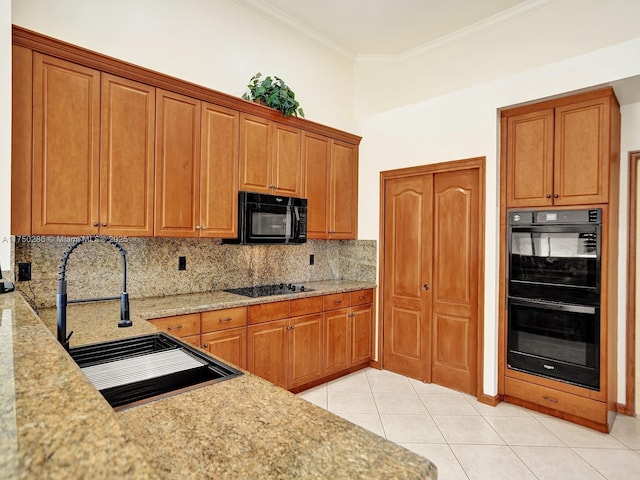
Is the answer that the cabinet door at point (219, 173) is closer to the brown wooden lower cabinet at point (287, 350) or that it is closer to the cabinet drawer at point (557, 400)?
the brown wooden lower cabinet at point (287, 350)

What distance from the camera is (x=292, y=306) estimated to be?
321cm

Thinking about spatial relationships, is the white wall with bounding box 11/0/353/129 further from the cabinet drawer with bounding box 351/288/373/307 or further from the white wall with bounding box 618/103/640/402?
the white wall with bounding box 618/103/640/402

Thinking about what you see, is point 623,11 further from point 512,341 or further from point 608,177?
point 512,341

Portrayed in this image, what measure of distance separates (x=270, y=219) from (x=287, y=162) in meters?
0.62

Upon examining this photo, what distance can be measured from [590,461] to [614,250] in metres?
1.56

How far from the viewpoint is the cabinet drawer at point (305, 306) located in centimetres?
322

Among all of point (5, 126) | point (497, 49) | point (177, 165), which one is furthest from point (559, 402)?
point (5, 126)

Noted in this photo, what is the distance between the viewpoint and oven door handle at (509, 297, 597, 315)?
8.98 ft

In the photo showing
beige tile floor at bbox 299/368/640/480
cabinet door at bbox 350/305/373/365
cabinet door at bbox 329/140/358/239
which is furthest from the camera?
cabinet door at bbox 329/140/358/239

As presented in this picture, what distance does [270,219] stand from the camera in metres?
3.25

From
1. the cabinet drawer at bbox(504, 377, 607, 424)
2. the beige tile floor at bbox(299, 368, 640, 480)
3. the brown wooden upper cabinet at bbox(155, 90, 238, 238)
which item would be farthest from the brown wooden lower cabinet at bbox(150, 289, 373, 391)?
the cabinet drawer at bbox(504, 377, 607, 424)

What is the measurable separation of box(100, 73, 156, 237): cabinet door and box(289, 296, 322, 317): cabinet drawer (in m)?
1.32

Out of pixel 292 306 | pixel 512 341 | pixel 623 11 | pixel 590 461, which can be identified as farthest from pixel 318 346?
A: pixel 623 11

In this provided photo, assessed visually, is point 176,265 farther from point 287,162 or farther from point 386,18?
point 386,18
